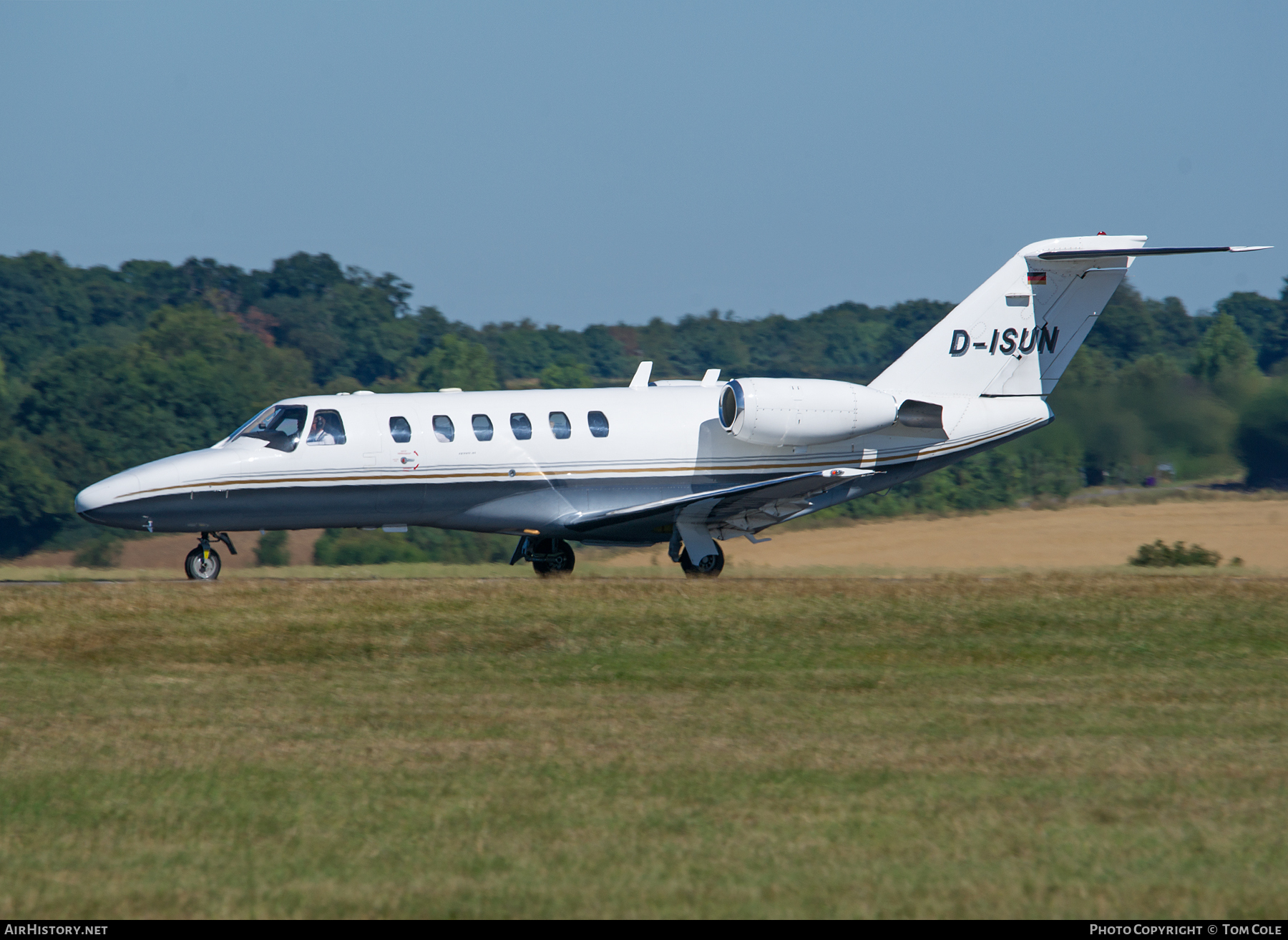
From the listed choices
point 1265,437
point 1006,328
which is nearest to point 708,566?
point 1006,328

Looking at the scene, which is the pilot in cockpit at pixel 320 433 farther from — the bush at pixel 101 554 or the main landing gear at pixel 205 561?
the bush at pixel 101 554

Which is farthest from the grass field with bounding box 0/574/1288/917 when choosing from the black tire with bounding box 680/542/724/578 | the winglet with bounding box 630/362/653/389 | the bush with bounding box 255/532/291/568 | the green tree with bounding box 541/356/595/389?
the green tree with bounding box 541/356/595/389

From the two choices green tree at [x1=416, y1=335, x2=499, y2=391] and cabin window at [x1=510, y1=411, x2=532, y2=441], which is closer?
cabin window at [x1=510, y1=411, x2=532, y2=441]

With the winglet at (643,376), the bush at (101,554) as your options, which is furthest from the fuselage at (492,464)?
the bush at (101,554)

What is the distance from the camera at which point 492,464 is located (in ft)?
65.9

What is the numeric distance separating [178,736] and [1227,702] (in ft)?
30.0

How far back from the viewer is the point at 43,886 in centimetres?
791

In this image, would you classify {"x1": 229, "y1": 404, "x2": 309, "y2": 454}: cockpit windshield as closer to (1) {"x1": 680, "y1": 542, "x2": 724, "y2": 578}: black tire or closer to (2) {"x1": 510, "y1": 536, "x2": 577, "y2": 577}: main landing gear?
(2) {"x1": 510, "y1": 536, "x2": 577, "y2": 577}: main landing gear

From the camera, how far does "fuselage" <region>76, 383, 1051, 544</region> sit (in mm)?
19078

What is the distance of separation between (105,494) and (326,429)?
2984mm

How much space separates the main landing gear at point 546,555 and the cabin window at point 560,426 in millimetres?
2209

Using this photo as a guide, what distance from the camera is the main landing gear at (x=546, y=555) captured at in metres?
22.1

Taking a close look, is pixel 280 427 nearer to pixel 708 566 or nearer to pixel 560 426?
pixel 560 426

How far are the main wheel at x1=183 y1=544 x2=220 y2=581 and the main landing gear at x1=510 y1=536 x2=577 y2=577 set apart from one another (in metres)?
4.53
